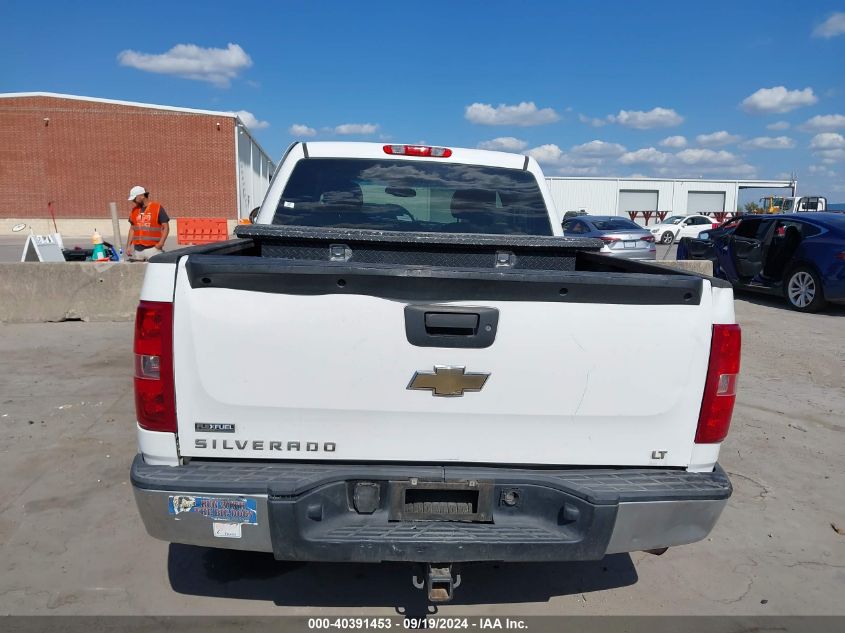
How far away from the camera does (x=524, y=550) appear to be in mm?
2420

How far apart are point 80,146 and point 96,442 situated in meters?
38.3

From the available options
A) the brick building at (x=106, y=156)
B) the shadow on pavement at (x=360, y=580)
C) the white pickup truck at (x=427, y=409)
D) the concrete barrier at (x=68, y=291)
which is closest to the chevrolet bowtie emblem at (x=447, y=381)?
the white pickup truck at (x=427, y=409)

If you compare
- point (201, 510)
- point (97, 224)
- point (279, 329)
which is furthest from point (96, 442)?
point (97, 224)

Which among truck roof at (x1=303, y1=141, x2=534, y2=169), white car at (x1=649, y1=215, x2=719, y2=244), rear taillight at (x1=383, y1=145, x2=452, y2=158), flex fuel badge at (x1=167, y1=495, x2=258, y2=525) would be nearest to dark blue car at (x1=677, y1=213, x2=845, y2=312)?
truck roof at (x1=303, y1=141, x2=534, y2=169)

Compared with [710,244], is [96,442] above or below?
below

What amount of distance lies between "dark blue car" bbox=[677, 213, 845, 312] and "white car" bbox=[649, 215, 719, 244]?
20.2m

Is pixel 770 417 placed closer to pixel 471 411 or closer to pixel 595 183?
pixel 471 411

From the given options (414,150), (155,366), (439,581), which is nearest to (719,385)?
(439,581)

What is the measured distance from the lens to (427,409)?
2.45 metres

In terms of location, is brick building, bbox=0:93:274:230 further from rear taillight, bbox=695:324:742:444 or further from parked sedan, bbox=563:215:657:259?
rear taillight, bbox=695:324:742:444

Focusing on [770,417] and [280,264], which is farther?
[770,417]

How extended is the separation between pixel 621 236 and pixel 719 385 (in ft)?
50.9

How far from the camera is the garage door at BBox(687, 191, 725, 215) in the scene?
49.2 metres

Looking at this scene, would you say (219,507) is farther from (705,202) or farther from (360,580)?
(705,202)
